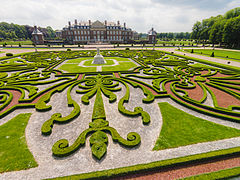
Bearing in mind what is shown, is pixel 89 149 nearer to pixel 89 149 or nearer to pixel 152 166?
pixel 89 149

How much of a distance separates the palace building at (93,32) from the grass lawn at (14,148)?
95.3 metres

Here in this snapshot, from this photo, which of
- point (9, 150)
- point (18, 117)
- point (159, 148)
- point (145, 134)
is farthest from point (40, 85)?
point (159, 148)

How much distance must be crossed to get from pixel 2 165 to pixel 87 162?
15.5ft

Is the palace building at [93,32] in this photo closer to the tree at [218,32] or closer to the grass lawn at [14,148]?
the tree at [218,32]

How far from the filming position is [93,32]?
3853 inches

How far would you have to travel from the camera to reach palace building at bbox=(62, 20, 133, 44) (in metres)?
96.4

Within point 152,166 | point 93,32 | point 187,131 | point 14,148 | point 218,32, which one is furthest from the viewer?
point 93,32

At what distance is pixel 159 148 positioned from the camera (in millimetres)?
8070

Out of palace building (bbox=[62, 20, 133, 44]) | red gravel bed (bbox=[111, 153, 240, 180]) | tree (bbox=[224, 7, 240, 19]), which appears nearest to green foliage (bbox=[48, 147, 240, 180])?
red gravel bed (bbox=[111, 153, 240, 180])

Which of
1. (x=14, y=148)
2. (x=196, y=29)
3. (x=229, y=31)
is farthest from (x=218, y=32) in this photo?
(x=14, y=148)

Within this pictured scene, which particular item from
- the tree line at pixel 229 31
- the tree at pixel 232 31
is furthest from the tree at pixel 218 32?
the tree at pixel 232 31

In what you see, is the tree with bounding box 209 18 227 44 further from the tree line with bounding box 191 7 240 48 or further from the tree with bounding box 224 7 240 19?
the tree with bounding box 224 7 240 19

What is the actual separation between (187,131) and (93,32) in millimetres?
105057

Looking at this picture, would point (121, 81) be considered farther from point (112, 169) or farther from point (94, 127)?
point (112, 169)
